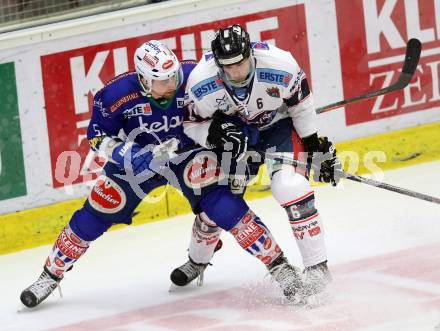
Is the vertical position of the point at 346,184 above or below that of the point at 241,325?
above

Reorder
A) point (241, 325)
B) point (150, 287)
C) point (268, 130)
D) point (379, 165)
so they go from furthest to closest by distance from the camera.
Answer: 1. point (379, 165)
2. point (150, 287)
3. point (268, 130)
4. point (241, 325)

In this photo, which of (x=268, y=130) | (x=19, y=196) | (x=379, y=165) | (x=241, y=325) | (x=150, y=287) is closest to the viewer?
(x=241, y=325)

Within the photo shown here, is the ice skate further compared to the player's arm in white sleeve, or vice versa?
the ice skate

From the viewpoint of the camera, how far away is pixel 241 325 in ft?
12.8

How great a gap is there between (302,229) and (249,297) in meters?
0.48

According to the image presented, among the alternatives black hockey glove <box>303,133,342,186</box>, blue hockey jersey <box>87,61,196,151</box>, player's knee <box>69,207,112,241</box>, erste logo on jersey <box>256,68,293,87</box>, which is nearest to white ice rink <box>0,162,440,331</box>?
player's knee <box>69,207,112,241</box>

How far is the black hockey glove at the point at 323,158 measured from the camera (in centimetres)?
417

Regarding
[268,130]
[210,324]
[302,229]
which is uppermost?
[268,130]

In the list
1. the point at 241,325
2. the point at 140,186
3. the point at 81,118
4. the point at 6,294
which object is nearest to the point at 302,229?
the point at 241,325

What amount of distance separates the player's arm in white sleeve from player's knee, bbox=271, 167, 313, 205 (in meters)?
0.22

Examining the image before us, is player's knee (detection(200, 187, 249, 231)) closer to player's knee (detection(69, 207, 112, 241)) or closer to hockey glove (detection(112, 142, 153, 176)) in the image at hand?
hockey glove (detection(112, 142, 153, 176))

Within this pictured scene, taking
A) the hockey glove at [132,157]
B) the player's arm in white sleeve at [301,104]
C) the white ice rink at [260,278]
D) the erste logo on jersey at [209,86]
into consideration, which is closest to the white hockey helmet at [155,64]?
the erste logo on jersey at [209,86]

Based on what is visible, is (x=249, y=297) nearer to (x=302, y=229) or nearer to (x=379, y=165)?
(x=302, y=229)

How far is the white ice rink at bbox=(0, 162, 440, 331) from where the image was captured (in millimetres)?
3875
